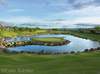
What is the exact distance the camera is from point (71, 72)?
7152 mm

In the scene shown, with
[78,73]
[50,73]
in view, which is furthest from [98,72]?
[50,73]

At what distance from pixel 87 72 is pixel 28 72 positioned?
5.03 meters

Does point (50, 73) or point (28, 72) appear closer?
point (50, 73)

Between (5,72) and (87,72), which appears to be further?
(5,72)

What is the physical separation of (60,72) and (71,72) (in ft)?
2.99

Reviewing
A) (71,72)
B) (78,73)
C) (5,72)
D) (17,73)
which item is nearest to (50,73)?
(71,72)

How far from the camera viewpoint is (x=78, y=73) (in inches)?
275

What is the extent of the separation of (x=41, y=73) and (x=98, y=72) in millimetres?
4742

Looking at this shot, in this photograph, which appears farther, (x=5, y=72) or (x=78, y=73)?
(x=5, y=72)

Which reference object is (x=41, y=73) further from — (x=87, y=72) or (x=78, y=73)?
(x=87, y=72)

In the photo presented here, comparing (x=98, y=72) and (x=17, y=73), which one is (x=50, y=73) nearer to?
(x=17, y=73)

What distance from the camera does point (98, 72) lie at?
23.4ft

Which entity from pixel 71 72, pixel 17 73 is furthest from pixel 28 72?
pixel 71 72

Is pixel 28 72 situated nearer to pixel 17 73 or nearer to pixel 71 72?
pixel 17 73
